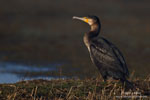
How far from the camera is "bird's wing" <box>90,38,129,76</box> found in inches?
405

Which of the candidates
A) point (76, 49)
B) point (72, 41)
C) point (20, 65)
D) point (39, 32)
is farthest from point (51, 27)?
point (20, 65)

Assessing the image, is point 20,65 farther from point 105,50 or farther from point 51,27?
point 51,27

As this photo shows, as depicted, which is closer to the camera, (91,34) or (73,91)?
(73,91)

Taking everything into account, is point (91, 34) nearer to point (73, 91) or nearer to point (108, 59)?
point (108, 59)

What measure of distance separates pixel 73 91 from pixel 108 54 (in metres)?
1.64

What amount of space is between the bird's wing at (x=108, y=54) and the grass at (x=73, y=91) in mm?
486

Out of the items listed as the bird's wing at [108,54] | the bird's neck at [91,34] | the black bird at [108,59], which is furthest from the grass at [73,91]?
the bird's neck at [91,34]

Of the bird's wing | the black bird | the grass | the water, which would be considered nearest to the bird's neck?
the black bird

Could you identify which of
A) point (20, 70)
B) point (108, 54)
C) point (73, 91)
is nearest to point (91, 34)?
point (108, 54)

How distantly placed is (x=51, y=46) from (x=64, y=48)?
0.52 m

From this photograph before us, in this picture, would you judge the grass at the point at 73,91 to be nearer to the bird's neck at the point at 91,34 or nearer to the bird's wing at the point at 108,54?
the bird's wing at the point at 108,54

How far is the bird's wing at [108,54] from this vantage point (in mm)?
10289

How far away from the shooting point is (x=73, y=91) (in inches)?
360

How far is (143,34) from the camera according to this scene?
64.3 feet
